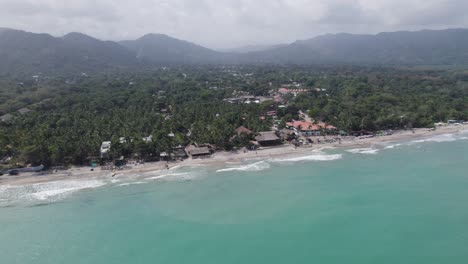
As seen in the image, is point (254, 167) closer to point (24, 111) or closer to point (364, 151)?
point (364, 151)

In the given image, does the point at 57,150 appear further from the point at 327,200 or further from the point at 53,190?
the point at 327,200

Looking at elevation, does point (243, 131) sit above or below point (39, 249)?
above

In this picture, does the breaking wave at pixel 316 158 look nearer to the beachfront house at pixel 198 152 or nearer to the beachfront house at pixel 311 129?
the beachfront house at pixel 311 129

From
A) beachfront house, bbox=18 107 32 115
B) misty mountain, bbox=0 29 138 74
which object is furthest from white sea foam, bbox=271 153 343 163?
misty mountain, bbox=0 29 138 74

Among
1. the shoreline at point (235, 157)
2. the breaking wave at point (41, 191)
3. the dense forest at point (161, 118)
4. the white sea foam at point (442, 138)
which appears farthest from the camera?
the white sea foam at point (442, 138)

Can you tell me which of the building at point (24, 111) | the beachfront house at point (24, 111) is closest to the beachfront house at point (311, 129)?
the beachfront house at point (24, 111)

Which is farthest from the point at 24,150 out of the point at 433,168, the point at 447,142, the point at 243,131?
the point at 447,142
